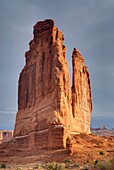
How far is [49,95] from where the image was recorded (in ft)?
165

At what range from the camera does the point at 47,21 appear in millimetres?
55562

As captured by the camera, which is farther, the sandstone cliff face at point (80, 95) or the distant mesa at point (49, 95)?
the sandstone cliff face at point (80, 95)

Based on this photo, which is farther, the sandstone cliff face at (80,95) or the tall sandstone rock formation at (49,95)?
the sandstone cliff face at (80,95)

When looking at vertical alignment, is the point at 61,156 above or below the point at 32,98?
below

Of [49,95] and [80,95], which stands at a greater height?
[80,95]

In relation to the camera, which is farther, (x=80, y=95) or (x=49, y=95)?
(x=80, y=95)


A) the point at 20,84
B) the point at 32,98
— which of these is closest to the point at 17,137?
the point at 32,98

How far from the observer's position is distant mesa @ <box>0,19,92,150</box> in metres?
46.4

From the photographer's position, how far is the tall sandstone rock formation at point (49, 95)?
46.5 m

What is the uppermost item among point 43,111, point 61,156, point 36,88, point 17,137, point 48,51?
point 48,51

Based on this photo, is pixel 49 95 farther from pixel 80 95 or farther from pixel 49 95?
pixel 80 95

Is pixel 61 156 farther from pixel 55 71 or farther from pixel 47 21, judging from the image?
pixel 47 21

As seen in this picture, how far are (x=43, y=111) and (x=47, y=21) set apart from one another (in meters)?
16.7

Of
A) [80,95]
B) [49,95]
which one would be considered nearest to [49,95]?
[49,95]
